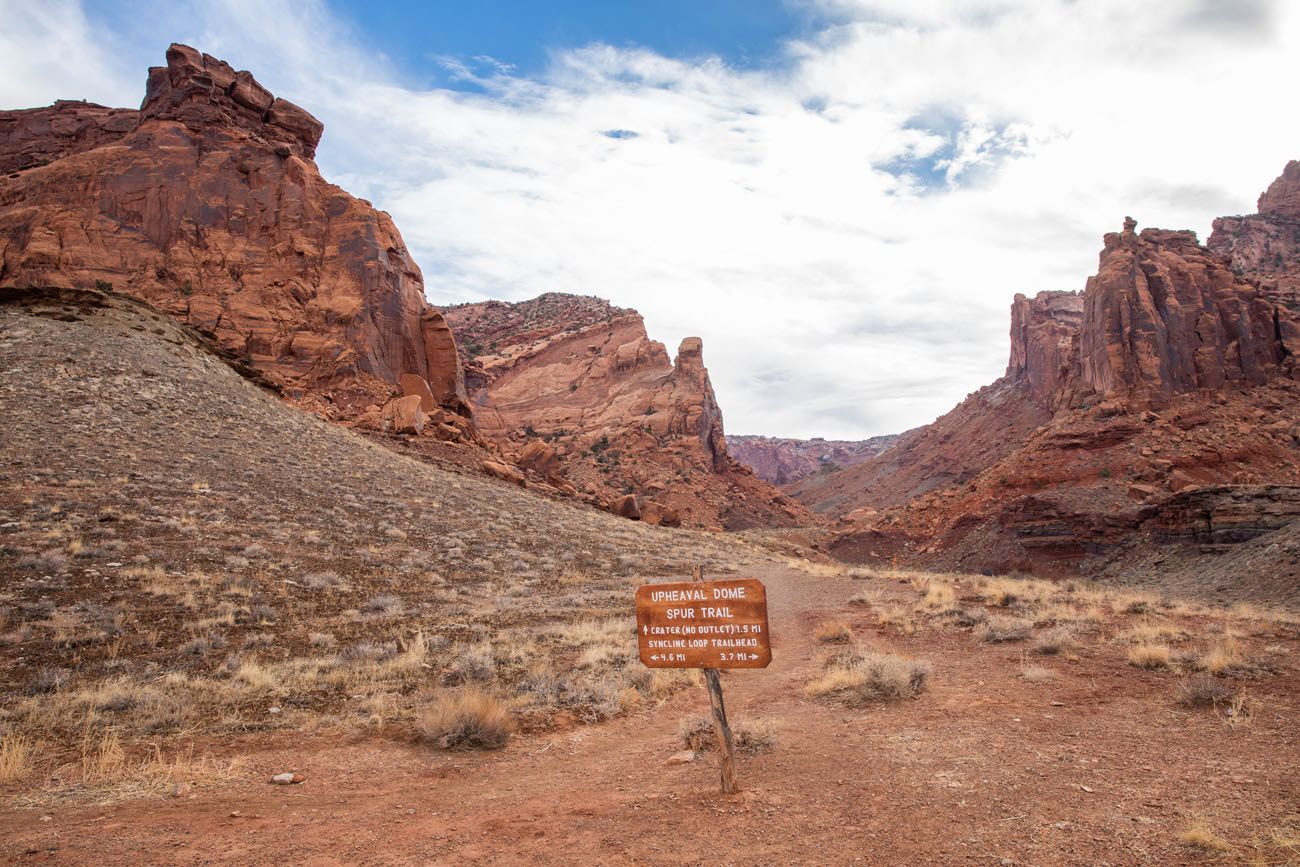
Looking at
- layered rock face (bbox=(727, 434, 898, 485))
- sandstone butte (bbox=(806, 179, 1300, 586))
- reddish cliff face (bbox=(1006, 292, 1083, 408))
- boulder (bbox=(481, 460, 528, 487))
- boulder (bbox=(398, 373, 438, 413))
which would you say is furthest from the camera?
layered rock face (bbox=(727, 434, 898, 485))

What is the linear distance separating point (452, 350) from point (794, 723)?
40.0 metres

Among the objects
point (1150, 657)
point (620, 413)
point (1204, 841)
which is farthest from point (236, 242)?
point (1204, 841)

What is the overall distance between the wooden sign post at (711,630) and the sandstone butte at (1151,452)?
850 inches

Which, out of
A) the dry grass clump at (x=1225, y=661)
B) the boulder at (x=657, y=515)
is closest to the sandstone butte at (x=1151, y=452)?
the boulder at (x=657, y=515)

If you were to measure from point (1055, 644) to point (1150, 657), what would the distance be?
51.9 inches

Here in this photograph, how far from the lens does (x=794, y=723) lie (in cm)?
742

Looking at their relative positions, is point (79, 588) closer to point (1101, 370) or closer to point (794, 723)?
point (794, 723)

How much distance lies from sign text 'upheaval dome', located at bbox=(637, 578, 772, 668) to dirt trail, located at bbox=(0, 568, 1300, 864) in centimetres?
109

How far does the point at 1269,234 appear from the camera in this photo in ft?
250

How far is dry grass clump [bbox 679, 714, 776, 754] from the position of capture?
21.5ft

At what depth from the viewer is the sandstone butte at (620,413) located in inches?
2338

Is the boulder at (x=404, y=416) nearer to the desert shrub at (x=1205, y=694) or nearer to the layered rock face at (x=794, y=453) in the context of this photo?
the desert shrub at (x=1205, y=694)

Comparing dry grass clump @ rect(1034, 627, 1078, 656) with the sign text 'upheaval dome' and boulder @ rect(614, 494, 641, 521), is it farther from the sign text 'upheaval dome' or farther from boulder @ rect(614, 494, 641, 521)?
boulder @ rect(614, 494, 641, 521)

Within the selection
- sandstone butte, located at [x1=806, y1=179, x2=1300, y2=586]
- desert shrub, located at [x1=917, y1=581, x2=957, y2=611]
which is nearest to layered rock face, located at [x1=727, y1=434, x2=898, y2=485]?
sandstone butte, located at [x1=806, y1=179, x2=1300, y2=586]
